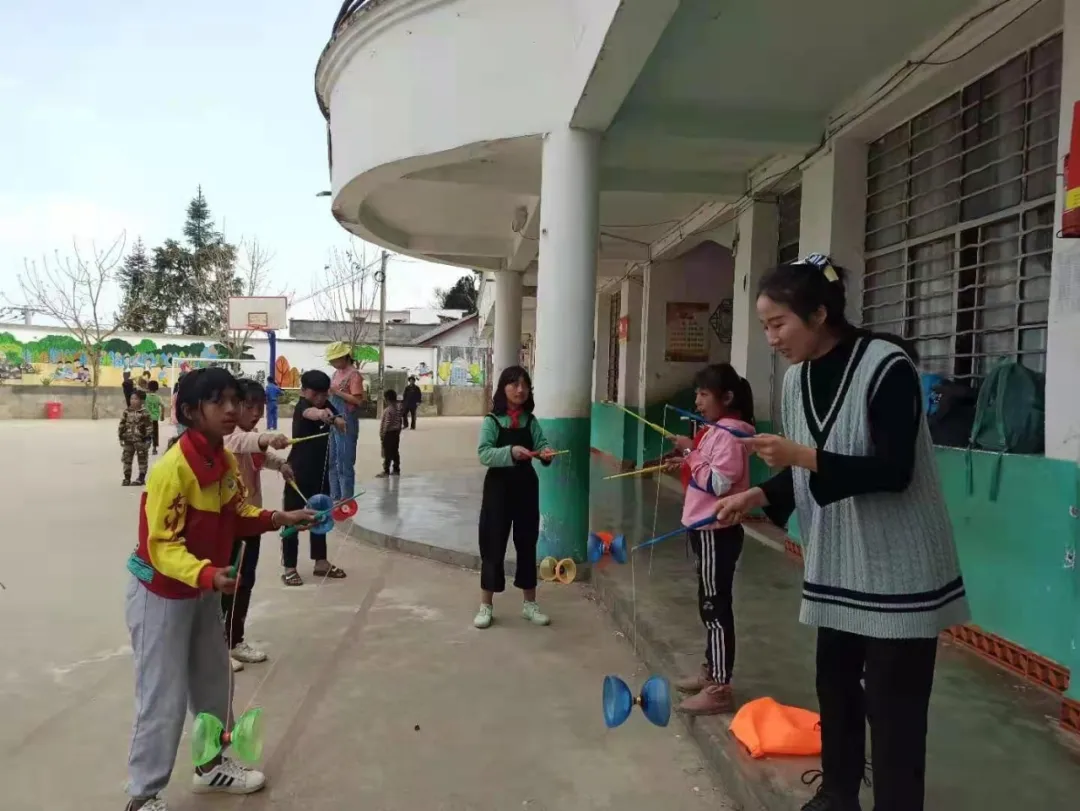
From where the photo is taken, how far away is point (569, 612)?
222 inches

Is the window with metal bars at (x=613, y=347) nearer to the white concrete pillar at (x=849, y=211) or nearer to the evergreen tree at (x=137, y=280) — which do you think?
the white concrete pillar at (x=849, y=211)

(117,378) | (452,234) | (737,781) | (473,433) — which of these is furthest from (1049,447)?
(117,378)

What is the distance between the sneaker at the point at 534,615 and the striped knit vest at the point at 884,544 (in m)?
3.19

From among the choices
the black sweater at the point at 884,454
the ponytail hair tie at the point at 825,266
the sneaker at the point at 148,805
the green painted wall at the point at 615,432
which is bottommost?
the sneaker at the point at 148,805

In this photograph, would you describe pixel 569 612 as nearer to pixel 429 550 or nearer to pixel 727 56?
pixel 429 550

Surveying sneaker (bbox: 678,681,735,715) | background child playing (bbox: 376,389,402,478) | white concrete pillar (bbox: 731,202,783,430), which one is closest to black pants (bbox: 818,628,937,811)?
sneaker (bbox: 678,681,735,715)

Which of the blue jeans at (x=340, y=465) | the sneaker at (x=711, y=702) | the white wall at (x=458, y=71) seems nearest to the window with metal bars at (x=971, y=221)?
the white wall at (x=458, y=71)

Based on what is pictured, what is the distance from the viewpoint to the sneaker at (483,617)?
519 cm

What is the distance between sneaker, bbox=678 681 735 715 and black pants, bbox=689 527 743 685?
4 cm

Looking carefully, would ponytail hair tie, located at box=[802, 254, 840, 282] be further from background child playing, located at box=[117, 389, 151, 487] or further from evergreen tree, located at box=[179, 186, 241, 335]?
evergreen tree, located at box=[179, 186, 241, 335]

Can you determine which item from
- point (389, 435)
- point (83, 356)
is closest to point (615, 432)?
point (389, 435)

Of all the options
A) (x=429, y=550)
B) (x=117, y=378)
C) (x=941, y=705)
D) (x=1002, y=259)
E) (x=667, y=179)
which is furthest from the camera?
(x=117, y=378)

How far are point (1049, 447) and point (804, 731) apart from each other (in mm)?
1951

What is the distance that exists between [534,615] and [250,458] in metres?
2.07
